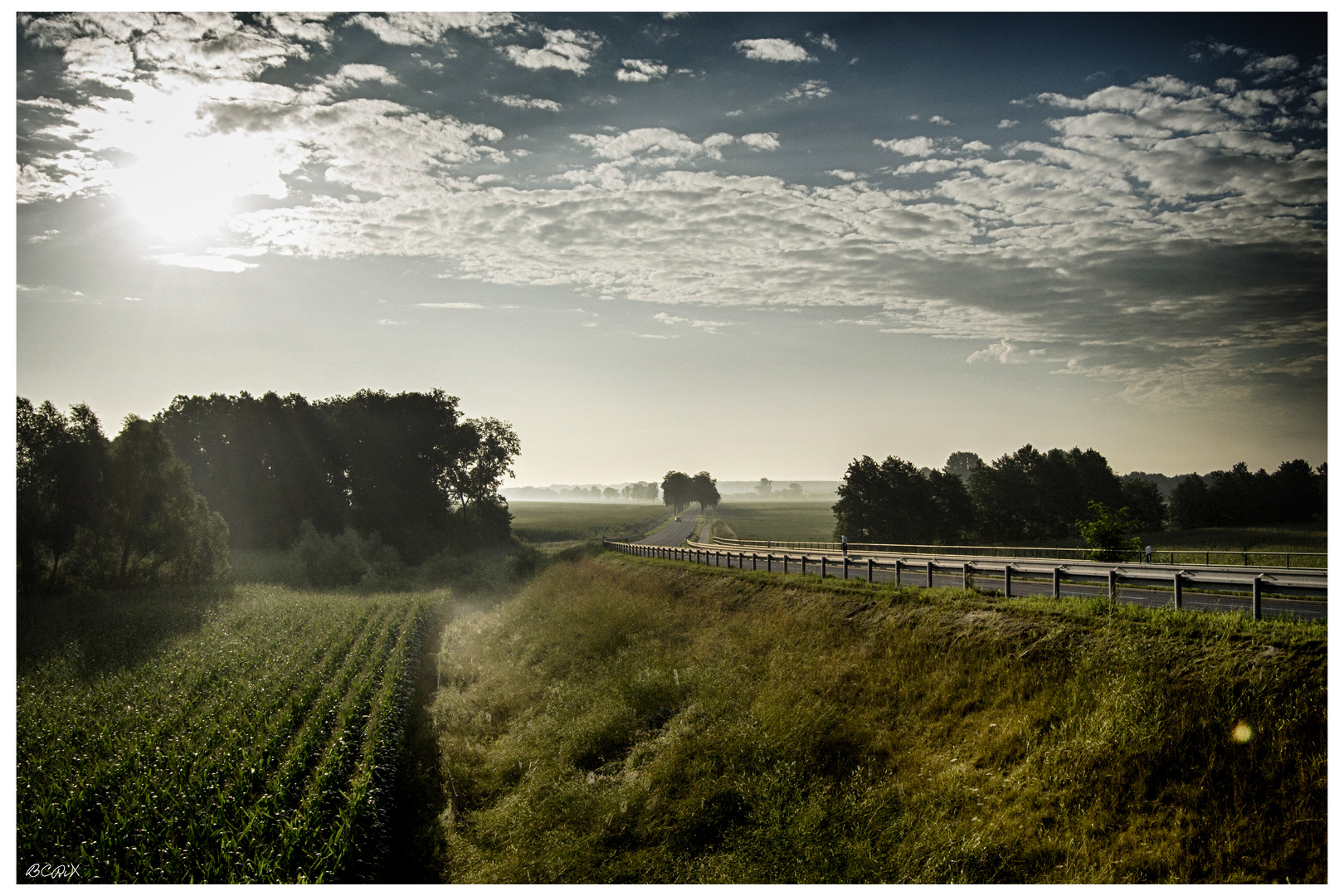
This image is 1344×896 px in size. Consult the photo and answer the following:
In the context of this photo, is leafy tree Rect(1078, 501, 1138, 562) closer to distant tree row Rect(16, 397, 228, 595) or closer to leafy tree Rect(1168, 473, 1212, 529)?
leafy tree Rect(1168, 473, 1212, 529)

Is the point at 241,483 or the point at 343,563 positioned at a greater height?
the point at 241,483

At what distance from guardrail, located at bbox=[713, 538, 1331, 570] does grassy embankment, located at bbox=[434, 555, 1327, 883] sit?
884 centimetres

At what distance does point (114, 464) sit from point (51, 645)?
52.2 ft

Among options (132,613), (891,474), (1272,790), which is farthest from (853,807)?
(891,474)

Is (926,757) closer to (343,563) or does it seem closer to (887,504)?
(343,563)

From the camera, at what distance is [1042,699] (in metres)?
10.3

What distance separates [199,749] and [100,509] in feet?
78.6

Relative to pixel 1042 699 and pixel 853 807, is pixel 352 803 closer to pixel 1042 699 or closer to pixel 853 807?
pixel 853 807

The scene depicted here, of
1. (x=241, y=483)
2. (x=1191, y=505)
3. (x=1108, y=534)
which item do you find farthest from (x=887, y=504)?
(x=241, y=483)

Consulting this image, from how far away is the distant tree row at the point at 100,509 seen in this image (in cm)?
2719

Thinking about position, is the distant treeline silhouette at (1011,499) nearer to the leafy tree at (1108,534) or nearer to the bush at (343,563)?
the leafy tree at (1108,534)

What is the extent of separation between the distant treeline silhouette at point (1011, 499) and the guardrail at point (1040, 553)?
15.7m

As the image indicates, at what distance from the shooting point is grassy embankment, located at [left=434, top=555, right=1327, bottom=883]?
790 cm

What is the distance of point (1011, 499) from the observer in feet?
205
